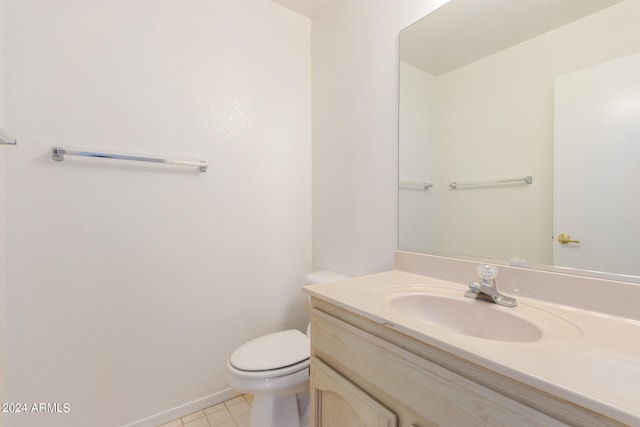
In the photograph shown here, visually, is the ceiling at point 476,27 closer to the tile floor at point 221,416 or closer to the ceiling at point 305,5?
the ceiling at point 305,5

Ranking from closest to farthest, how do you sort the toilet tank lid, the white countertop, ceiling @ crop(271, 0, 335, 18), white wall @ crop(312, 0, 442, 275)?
the white countertop → the toilet tank lid → white wall @ crop(312, 0, 442, 275) → ceiling @ crop(271, 0, 335, 18)

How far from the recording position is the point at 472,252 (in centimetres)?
105

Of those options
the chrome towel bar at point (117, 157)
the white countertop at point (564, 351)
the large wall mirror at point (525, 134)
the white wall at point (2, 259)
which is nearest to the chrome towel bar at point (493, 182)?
the large wall mirror at point (525, 134)

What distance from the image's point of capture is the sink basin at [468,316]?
0.73m

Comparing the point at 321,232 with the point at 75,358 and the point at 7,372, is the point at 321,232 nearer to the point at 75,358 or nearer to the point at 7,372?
the point at 75,358

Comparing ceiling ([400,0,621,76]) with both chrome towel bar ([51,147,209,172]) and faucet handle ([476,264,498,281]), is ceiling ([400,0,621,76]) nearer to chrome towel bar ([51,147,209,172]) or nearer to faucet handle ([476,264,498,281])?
faucet handle ([476,264,498,281])

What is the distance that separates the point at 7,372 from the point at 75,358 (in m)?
0.20

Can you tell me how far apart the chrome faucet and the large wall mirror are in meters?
0.14

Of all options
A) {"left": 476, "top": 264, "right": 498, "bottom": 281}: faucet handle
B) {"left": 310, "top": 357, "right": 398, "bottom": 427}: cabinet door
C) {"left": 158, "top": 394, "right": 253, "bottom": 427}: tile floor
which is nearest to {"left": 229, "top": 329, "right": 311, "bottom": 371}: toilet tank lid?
{"left": 310, "top": 357, "right": 398, "bottom": 427}: cabinet door

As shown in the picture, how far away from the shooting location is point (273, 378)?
112 centimetres

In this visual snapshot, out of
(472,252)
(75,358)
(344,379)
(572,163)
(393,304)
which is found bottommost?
(75,358)

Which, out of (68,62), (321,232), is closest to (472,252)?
(321,232)

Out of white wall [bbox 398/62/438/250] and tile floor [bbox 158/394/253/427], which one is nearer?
white wall [bbox 398/62/438/250]

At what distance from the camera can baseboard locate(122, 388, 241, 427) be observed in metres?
1.36
